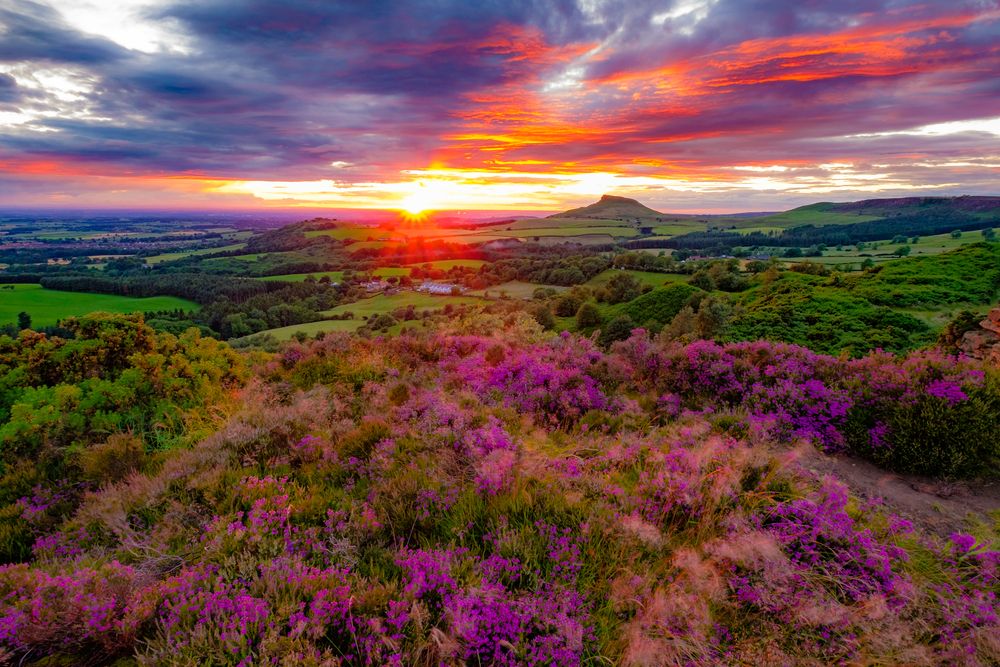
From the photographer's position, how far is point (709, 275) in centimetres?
6669

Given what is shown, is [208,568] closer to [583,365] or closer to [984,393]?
[583,365]

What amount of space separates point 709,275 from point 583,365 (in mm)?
64936

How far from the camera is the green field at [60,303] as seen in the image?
81.8m

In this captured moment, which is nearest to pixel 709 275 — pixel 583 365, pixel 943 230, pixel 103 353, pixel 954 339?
pixel 954 339

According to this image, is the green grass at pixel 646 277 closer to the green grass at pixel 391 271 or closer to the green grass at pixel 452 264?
the green grass at pixel 452 264

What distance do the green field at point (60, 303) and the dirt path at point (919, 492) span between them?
4060 inches

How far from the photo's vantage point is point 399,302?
87.6m

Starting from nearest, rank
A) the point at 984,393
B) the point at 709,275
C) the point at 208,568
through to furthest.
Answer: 1. the point at 208,568
2. the point at 984,393
3. the point at 709,275

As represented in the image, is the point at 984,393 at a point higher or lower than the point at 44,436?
higher

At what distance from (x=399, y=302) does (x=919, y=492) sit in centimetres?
8582

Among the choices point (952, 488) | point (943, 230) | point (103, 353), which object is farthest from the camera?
point (943, 230)

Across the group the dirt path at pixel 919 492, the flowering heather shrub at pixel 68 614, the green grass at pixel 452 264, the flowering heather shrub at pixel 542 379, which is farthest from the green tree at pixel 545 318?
the green grass at pixel 452 264

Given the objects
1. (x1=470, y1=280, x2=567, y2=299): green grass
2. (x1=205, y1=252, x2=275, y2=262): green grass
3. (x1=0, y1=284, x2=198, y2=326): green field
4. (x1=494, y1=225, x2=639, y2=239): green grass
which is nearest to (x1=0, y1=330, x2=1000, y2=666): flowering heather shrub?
(x1=470, y1=280, x2=567, y2=299): green grass

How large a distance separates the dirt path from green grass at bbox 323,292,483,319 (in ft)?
233
